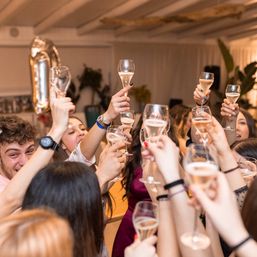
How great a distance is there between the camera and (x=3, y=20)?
6758 millimetres

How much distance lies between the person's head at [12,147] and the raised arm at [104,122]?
343mm

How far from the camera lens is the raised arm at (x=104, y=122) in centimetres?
176

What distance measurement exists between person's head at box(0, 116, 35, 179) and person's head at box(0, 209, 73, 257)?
3.36ft

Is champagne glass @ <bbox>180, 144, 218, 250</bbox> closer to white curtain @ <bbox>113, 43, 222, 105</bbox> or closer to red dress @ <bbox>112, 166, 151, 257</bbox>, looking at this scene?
red dress @ <bbox>112, 166, 151, 257</bbox>

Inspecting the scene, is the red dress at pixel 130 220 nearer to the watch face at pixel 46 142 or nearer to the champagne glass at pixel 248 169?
the champagne glass at pixel 248 169

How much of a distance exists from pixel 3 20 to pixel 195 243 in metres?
6.75

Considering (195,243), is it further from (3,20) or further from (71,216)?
(3,20)

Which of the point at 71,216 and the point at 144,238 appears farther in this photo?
the point at 71,216

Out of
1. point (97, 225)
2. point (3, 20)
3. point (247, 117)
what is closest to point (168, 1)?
point (3, 20)

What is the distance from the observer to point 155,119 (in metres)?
1.42

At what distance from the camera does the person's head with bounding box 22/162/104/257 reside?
1169mm

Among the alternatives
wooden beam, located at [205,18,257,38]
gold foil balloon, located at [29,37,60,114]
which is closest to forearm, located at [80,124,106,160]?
gold foil balloon, located at [29,37,60,114]

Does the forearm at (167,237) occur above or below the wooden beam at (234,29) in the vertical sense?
below

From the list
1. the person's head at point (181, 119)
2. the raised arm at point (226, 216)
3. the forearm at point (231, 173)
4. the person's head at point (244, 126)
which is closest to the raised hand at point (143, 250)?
the raised arm at point (226, 216)
